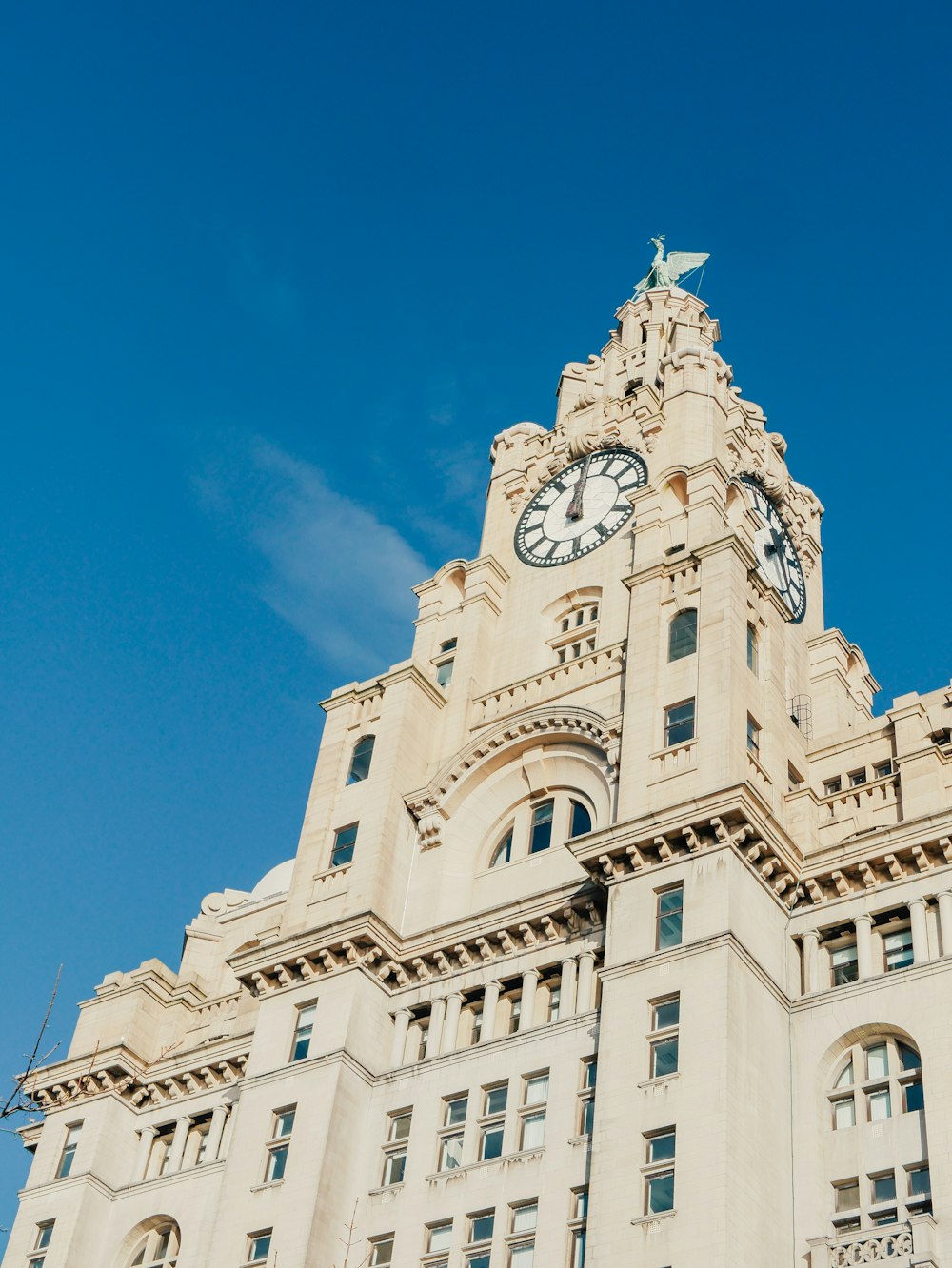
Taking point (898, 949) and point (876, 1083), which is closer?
point (876, 1083)

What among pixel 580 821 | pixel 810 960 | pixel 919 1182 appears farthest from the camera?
pixel 580 821

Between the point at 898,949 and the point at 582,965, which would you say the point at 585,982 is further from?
the point at 898,949

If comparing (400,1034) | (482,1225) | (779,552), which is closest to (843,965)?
(482,1225)

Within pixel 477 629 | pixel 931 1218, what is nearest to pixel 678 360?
→ pixel 477 629

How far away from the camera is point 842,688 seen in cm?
6950

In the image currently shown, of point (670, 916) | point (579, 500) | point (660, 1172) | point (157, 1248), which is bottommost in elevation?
point (660, 1172)

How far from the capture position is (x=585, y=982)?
54969 millimetres

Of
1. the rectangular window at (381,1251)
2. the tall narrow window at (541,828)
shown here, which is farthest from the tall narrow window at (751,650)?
the rectangular window at (381,1251)

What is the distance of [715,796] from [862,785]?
6714mm

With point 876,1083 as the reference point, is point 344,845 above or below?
above

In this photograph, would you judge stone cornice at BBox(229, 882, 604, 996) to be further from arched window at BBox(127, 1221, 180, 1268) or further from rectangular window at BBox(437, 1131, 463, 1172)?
A: arched window at BBox(127, 1221, 180, 1268)

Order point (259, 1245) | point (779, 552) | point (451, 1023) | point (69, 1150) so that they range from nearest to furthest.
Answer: point (259, 1245)
point (451, 1023)
point (69, 1150)
point (779, 552)

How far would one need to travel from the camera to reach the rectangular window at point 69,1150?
64375 millimetres

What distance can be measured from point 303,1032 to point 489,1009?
21.3 feet
